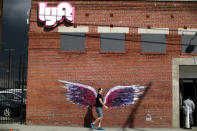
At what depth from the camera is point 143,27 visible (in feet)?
44.9

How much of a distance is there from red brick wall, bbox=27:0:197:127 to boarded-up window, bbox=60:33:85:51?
237 mm

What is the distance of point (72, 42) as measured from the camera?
535 inches

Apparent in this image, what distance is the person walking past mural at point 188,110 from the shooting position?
13164 mm

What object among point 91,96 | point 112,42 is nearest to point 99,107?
point 91,96

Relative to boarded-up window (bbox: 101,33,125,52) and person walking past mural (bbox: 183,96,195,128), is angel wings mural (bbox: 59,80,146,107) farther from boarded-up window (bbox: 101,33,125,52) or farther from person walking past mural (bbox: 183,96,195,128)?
person walking past mural (bbox: 183,96,195,128)

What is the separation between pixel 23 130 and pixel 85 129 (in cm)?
259

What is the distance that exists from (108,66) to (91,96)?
157 cm

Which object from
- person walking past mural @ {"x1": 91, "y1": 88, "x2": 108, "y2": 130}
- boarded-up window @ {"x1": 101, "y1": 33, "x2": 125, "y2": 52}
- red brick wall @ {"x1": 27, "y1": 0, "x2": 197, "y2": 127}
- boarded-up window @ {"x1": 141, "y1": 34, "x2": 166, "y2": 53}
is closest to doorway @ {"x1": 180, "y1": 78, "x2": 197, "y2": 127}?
red brick wall @ {"x1": 27, "y1": 0, "x2": 197, "y2": 127}

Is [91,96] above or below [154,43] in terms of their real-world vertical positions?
below

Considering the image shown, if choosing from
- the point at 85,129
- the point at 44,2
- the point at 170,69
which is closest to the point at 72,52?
the point at 44,2

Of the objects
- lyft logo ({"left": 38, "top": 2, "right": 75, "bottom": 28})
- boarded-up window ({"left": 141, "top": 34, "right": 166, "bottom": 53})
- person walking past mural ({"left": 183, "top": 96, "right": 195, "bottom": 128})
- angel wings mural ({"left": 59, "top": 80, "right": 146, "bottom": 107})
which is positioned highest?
lyft logo ({"left": 38, "top": 2, "right": 75, "bottom": 28})

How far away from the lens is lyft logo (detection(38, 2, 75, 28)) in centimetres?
1348

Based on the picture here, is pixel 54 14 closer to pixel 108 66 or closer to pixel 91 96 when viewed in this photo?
pixel 108 66

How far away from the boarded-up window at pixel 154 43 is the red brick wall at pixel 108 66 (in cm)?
23
